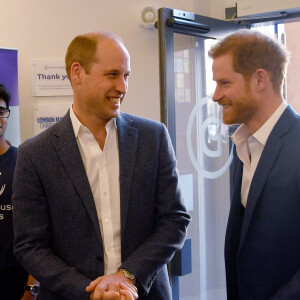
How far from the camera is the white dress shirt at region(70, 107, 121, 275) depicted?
1900 mm

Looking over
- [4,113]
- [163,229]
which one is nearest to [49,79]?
[4,113]

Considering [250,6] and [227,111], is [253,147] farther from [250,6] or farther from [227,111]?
[250,6]

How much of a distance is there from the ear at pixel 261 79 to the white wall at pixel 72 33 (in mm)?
1734

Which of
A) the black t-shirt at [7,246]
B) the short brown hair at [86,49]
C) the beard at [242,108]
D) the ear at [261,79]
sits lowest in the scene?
the black t-shirt at [7,246]

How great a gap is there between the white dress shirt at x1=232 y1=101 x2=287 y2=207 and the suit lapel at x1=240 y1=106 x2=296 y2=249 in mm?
38

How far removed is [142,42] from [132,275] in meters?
2.06

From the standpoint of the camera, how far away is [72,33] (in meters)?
3.31

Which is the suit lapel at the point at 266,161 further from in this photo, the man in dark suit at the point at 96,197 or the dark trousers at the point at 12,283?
the dark trousers at the point at 12,283

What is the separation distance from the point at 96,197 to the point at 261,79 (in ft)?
2.60

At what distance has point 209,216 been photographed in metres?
3.71

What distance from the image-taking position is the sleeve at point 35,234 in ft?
5.93

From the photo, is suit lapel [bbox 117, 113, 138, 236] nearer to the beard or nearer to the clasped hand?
the clasped hand

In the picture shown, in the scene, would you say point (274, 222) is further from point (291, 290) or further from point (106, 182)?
point (106, 182)

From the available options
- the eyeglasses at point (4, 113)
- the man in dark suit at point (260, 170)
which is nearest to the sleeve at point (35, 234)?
the man in dark suit at point (260, 170)
